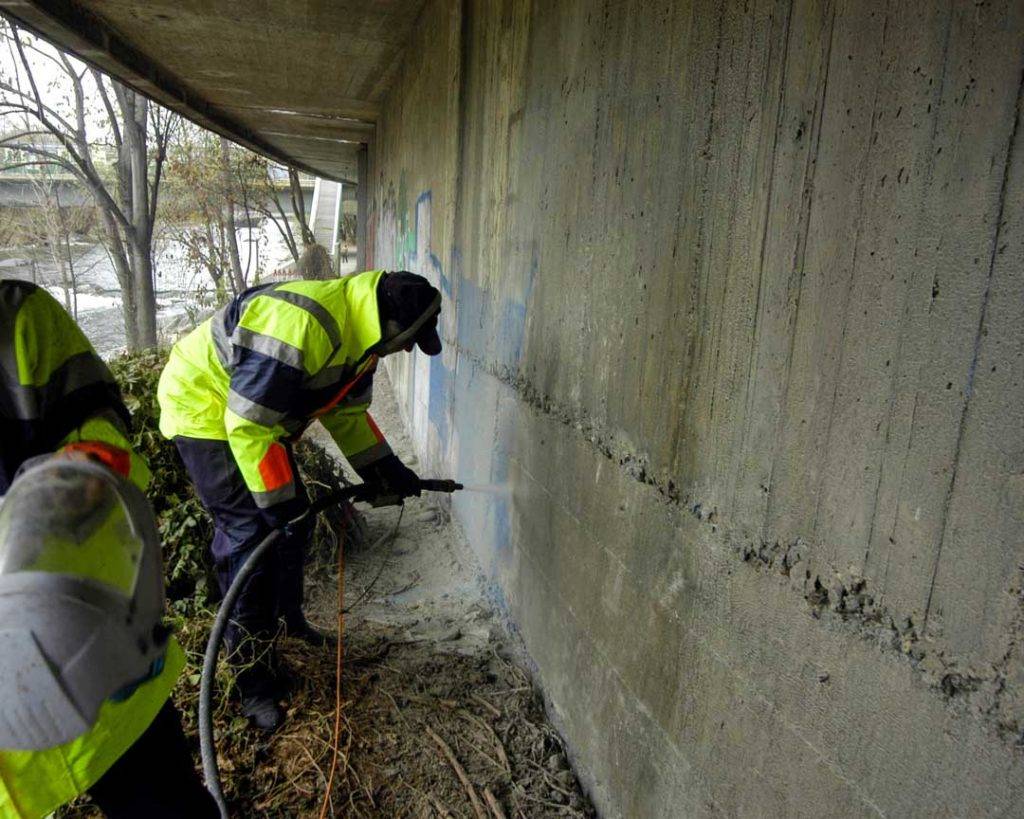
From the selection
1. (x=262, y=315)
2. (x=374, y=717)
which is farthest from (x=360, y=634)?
(x=262, y=315)

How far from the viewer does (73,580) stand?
1174mm

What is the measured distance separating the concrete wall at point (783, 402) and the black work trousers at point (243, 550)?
4.00 feet

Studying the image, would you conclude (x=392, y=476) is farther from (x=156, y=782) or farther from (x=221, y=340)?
(x=156, y=782)

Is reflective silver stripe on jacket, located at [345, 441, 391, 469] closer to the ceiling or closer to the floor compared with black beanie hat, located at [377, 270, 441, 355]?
closer to the floor

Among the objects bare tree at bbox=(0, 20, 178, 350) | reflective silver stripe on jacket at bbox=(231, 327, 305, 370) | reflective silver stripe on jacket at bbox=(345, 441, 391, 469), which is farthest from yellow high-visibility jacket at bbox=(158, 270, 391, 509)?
bare tree at bbox=(0, 20, 178, 350)

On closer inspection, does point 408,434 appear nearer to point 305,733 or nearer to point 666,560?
point 305,733

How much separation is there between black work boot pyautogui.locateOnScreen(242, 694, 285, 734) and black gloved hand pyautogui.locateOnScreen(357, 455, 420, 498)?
3.60 feet

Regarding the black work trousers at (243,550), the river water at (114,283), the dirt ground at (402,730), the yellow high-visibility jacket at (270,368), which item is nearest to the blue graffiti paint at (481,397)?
the dirt ground at (402,730)

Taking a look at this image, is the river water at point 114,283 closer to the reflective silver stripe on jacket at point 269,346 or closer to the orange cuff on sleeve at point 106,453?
the reflective silver stripe on jacket at point 269,346

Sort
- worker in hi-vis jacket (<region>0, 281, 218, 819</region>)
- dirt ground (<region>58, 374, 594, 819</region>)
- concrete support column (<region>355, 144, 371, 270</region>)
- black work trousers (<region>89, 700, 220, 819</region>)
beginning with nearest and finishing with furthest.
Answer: worker in hi-vis jacket (<region>0, 281, 218, 819</region>)
black work trousers (<region>89, 700, 220, 819</region>)
dirt ground (<region>58, 374, 594, 819</region>)
concrete support column (<region>355, 144, 371, 270</region>)

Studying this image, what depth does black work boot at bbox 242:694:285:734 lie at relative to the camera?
2.78 m

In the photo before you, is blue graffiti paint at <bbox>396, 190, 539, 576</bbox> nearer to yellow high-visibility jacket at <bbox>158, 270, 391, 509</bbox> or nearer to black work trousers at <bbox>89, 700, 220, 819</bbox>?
yellow high-visibility jacket at <bbox>158, 270, 391, 509</bbox>

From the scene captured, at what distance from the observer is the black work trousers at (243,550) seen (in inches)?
112

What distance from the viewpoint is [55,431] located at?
1614 millimetres
